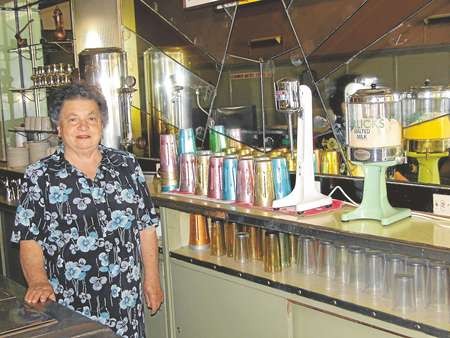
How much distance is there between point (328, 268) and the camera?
2.28 meters

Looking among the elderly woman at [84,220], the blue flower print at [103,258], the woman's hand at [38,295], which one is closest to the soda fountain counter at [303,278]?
the elderly woman at [84,220]

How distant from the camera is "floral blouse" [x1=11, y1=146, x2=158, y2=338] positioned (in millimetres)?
2279

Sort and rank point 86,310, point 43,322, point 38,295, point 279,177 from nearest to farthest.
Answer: point 43,322, point 38,295, point 86,310, point 279,177

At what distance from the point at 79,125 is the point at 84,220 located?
0.37 m

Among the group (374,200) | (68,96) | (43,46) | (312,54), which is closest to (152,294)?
(68,96)

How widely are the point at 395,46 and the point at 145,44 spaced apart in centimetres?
191

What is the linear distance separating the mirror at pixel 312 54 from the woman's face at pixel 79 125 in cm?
95

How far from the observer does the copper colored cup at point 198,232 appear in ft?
9.35

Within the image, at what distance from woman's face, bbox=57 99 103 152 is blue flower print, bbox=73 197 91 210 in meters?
0.19

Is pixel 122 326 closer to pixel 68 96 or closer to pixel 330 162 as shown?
pixel 68 96

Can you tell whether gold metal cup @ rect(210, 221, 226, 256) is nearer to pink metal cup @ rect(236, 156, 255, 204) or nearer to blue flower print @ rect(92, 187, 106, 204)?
pink metal cup @ rect(236, 156, 255, 204)

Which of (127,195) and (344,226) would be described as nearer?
(344,226)

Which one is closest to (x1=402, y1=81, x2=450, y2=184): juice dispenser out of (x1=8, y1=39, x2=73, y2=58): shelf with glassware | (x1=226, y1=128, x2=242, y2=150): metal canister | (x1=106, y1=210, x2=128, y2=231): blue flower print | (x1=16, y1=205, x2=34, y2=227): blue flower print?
(x1=226, y1=128, x2=242, y2=150): metal canister

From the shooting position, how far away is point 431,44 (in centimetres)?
230
